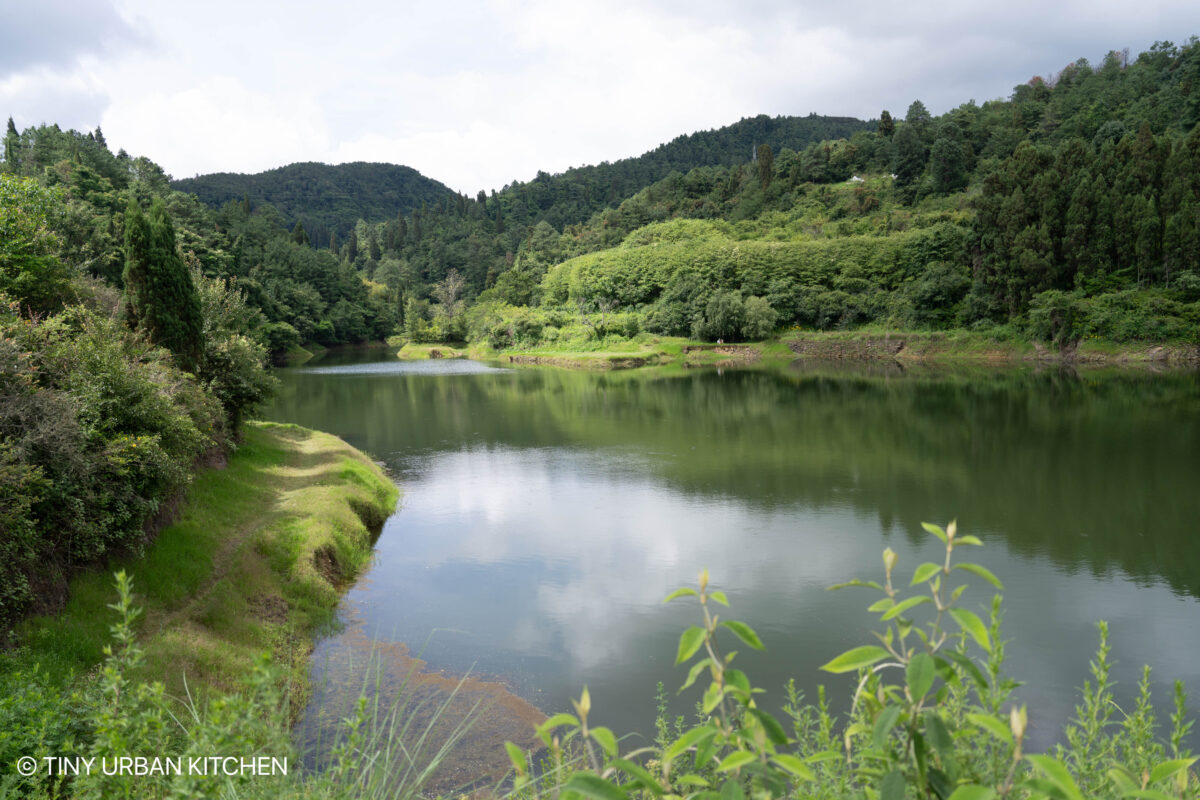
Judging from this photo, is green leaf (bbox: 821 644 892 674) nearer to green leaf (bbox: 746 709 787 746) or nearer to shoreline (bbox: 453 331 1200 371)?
green leaf (bbox: 746 709 787 746)

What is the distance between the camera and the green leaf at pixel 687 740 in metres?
1.55

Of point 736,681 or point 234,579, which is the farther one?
point 234,579

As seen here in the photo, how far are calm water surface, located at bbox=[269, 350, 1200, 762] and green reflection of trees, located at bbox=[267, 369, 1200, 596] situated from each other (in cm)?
11

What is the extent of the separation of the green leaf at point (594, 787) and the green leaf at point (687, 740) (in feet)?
0.43

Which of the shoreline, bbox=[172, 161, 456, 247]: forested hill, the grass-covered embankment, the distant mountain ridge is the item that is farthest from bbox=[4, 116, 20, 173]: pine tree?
bbox=[172, 161, 456, 247]: forested hill

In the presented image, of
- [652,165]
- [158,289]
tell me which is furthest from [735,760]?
[652,165]

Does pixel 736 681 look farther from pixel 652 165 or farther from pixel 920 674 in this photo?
pixel 652 165

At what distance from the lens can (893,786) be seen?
1537 millimetres

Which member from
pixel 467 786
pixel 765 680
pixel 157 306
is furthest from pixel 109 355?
pixel 765 680

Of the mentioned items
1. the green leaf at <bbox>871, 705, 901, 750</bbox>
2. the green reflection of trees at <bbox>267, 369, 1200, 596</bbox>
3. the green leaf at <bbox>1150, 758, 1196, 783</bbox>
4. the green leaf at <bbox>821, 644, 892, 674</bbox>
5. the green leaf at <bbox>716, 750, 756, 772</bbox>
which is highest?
the green leaf at <bbox>821, 644, 892, 674</bbox>

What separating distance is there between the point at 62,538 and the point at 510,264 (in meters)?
102

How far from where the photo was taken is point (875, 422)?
2473cm

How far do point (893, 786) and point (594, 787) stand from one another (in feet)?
2.14

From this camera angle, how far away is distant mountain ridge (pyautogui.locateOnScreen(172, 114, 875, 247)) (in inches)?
5492
